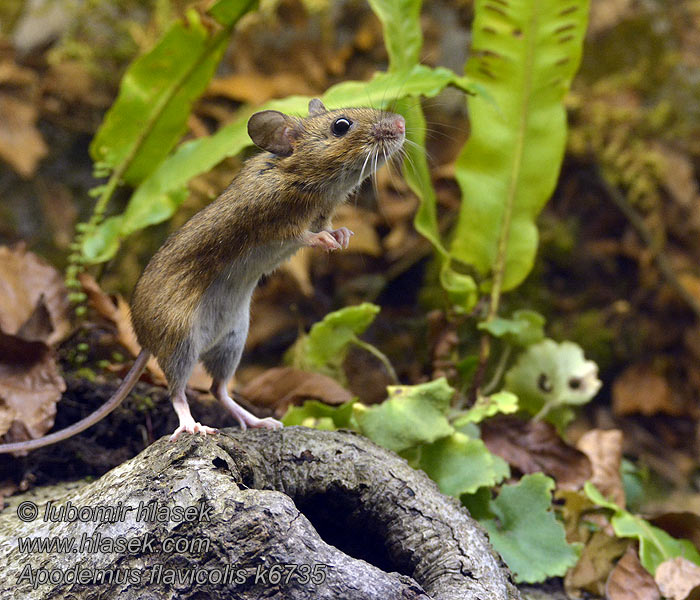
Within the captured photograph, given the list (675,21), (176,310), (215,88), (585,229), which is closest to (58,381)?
(176,310)

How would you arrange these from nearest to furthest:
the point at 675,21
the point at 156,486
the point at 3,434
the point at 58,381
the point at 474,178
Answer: the point at 156,486, the point at 3,434, the point at 58,381, the point at 474,178, the point at 675,21

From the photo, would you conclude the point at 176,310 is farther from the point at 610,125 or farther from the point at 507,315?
the point at 610,125

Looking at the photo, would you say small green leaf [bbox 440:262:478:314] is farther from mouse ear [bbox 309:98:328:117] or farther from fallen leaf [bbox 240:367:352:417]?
mouse ear [bbox 309:98:328:117]

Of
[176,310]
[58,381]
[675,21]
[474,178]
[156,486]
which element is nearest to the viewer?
[156,486]

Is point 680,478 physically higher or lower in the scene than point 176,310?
lower

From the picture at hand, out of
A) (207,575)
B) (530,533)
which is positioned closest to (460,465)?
(530,533)

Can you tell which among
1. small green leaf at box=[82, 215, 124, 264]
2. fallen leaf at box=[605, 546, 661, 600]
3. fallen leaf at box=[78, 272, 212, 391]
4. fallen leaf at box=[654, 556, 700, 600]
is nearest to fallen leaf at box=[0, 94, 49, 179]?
small green leaf at box=[82, 215, 124, 264]

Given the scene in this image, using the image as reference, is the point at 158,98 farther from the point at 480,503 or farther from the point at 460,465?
the point at 480,503
